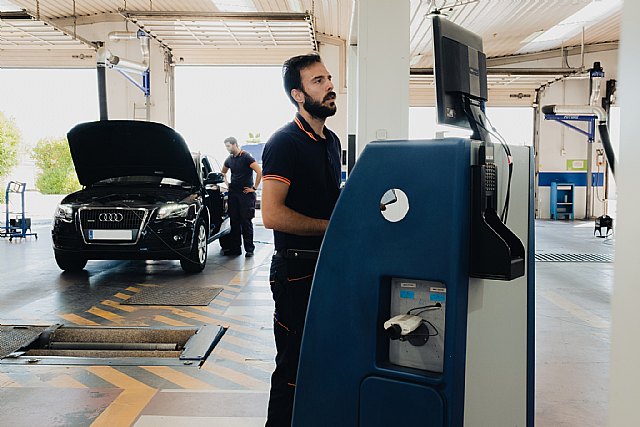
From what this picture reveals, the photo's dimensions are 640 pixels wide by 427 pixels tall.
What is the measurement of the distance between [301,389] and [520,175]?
3.39 feet

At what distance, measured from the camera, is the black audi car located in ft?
23.1

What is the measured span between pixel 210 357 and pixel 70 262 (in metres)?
4.21

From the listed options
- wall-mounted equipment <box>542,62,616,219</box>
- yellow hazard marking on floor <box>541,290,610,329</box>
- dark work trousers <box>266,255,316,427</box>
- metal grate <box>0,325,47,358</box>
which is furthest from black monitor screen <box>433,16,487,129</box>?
wall-mounted equipment <box>542,62,616,219</box>

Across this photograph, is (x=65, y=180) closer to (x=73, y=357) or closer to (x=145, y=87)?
(x=145, y=87)

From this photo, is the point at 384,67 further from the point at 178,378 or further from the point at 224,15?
the point at 224,15

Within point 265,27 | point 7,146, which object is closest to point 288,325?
point 265,27

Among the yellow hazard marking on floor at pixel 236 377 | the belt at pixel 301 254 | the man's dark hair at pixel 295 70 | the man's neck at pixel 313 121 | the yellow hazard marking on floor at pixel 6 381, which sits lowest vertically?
the yellow hazard marking on floor at pixel 236 377

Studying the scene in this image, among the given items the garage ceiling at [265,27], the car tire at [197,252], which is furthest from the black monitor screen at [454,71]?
the garage ceiling at [265,27]

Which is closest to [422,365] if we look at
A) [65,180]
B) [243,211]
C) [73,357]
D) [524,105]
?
[73,357]

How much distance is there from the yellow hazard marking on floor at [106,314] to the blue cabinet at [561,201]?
16.1 m

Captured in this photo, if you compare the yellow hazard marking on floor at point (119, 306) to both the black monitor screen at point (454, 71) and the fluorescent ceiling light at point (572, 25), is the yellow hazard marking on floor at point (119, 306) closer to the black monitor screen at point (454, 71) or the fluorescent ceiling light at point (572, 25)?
the black monitor screen at point (454, 71)

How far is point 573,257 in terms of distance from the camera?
1001cm

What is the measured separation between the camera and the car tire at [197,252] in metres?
7.69

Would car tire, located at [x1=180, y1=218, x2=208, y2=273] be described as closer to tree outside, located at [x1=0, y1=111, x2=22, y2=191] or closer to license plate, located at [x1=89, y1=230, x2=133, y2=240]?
license plate, located at [x1=89, y1=230, x2=133, y2=240]
